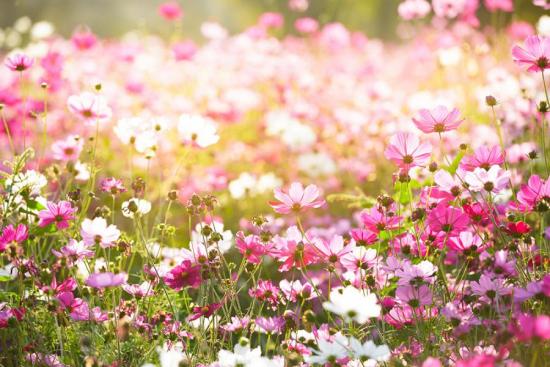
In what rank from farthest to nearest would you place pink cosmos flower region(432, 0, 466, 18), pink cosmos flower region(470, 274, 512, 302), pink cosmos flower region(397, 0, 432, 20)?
pink cosmos flower region(397, 0, 432, 20) → pink cosmos flower region(432, 0, 466, 18) → pink cosmos flower region(470, 274, 512, 302)

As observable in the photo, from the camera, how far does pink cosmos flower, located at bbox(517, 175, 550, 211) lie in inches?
50.3

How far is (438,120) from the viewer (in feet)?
4.60

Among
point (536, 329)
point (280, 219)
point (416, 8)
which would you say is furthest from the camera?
point (416, 8)

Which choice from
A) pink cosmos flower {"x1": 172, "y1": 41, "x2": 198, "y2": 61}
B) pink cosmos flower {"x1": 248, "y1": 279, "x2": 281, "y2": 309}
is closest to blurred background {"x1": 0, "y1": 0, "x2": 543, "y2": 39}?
pink cosmos flower {"x1": 172, "y1": 41, "x2": 198, "y2": 61}

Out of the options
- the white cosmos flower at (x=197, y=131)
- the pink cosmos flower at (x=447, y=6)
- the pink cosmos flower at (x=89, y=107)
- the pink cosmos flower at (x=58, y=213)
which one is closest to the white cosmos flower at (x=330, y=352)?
the pink cosmos flower at (x=58, y=213)

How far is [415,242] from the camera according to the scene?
1456mm

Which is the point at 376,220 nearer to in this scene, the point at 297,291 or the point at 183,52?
the point at 297,291

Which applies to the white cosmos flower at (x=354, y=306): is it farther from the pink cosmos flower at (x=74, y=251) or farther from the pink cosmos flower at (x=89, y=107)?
the pink cosmos flower at (x=89, y=107)

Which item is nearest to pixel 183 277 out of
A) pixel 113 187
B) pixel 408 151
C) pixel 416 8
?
pixel 113 187

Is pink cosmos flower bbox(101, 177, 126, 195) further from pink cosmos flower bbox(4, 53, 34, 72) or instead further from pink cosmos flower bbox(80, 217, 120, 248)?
pink cosmos flower bbox(4, 53, 34, 72)

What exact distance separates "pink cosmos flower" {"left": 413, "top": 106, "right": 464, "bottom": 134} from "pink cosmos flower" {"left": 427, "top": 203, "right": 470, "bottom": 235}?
168mm

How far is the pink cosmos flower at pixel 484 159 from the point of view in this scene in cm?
135

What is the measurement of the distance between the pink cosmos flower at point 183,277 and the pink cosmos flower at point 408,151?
45cm

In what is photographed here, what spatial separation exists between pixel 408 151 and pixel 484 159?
5.8 inches
